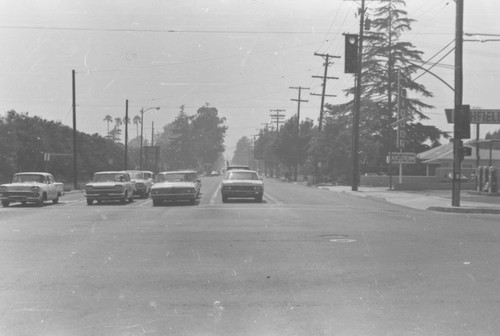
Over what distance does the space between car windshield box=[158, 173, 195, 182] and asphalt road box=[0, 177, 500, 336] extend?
35.4 ft

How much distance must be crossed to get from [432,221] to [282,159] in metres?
65.3

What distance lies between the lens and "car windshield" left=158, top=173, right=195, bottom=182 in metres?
24.5

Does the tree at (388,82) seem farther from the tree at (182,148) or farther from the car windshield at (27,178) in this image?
the tree at (182,148)

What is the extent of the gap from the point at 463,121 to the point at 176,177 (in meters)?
12.7

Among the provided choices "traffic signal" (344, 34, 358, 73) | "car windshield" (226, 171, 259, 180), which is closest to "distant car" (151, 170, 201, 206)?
"car windshield" (226, 171, 259, 180)

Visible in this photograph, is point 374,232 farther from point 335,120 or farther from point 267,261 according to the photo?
point 335,120

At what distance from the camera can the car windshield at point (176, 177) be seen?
24.5 meters

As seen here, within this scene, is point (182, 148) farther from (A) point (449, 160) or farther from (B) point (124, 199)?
(B) point (124, 199)

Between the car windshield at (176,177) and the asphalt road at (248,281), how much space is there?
35.4ft

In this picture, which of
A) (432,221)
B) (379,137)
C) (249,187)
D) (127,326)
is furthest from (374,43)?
(127,326)

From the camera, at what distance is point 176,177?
24.7 meters

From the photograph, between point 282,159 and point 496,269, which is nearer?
point 496,269

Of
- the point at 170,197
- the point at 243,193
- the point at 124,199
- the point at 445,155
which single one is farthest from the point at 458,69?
the point at 445,155

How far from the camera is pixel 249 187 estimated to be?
954 inches
